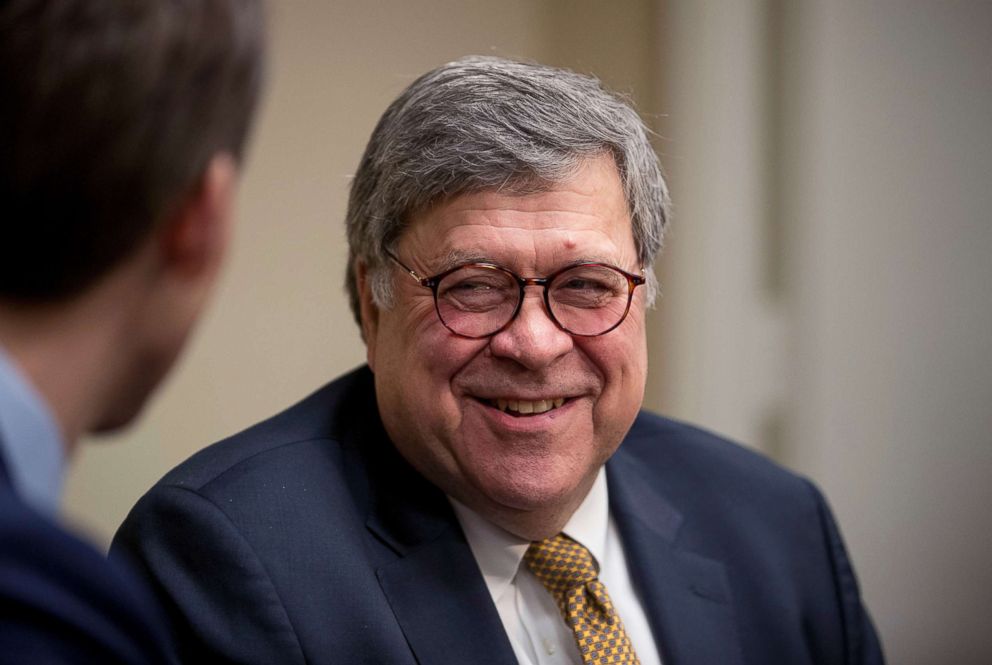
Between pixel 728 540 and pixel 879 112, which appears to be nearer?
pixel 728 540

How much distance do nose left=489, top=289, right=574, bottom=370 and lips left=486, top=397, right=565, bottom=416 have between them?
0.19 ft

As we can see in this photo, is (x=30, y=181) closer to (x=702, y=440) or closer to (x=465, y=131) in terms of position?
(x=465, y=131)

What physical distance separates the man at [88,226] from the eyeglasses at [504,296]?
30.7 inches

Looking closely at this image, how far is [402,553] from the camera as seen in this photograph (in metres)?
1.61

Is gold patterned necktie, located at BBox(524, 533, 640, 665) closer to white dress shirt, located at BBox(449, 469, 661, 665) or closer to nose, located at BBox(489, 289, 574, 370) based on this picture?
white dress shirt, located at BBox(449, 469, 661, 665)

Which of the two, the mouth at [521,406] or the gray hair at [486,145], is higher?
the gray hair at [486,145]

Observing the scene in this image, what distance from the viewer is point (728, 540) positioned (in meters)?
1.93

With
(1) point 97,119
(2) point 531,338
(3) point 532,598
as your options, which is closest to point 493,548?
(3) point 532,598

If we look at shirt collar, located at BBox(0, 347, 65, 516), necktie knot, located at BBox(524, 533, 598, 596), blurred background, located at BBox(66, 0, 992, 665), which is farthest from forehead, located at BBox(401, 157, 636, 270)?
blurred background, located at BBox(66, 0, 992, 665)

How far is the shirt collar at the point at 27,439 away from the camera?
729 mm

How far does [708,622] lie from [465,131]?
860mm

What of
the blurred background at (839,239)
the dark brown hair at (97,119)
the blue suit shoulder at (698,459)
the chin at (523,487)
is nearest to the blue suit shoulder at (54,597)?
the dark brown hair at (97,119)

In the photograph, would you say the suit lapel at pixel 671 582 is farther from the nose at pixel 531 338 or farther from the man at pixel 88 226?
the man at pixel 88 226

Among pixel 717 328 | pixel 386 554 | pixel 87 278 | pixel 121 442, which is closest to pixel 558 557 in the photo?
pixel 386 554
